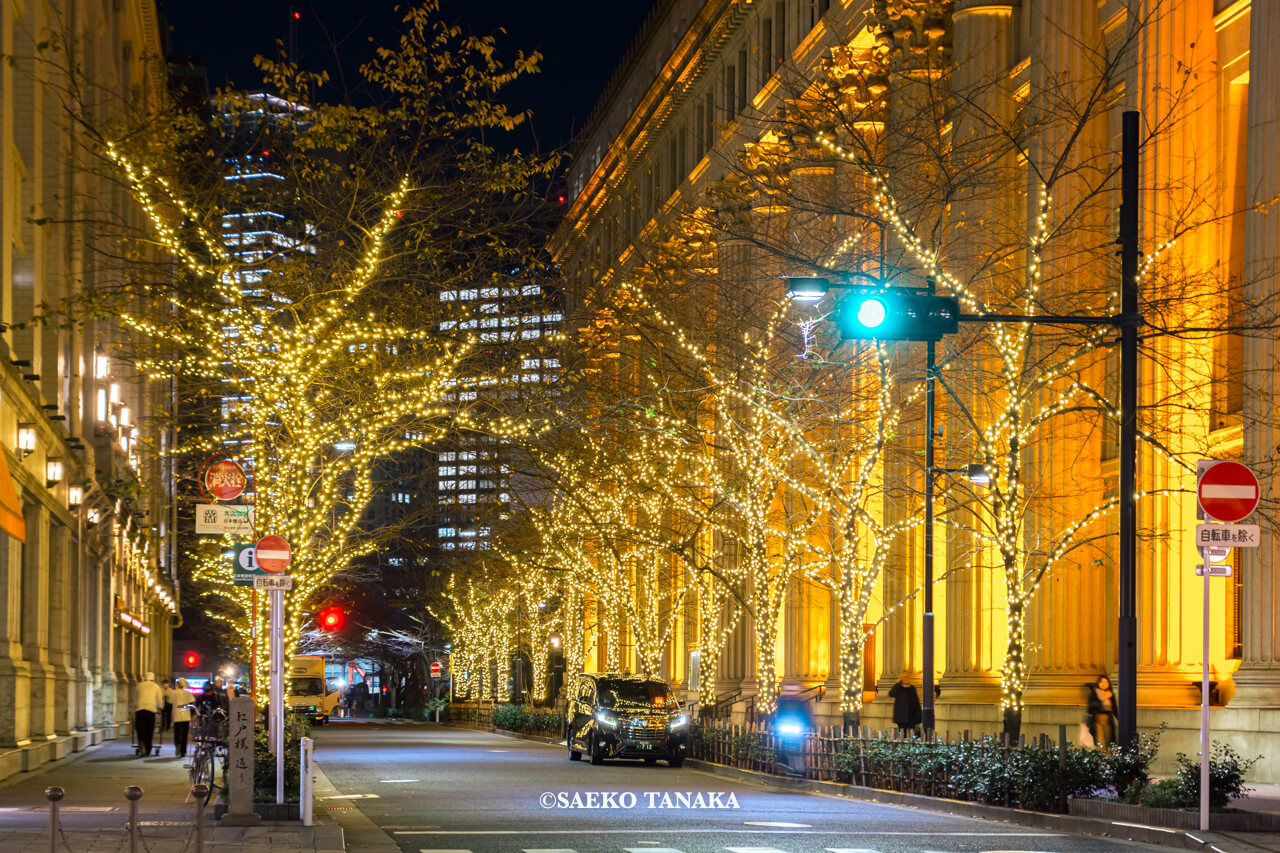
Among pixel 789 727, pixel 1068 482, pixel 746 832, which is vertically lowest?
pixel 789 727

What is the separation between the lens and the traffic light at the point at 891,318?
650 inches

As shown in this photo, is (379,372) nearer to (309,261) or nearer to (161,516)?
(309,261)

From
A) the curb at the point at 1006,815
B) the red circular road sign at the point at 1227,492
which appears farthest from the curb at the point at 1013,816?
the red circular road sign at the point at 1227,492

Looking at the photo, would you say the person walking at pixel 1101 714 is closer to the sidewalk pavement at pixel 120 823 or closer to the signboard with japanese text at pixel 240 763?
the sidewalk pavement at pixel 120 823

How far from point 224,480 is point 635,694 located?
58.3ft

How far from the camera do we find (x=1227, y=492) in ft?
53.5

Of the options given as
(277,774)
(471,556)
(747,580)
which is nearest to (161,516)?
(471,556)

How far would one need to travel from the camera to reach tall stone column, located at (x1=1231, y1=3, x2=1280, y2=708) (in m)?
24.3

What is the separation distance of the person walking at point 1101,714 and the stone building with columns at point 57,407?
14261 mm

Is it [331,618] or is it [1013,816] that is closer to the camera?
[1013,816]

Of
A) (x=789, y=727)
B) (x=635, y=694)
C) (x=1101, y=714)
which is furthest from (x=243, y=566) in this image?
(x=635, y=694)

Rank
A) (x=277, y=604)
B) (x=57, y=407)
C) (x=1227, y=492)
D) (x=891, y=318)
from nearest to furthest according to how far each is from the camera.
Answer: (x=1227, y=492) → (x=891, y=318) → (x=277, y=604) → (x=57, y=407)

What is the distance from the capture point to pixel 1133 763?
61.4ft

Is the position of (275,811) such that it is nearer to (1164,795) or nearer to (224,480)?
Result: (224,480)
